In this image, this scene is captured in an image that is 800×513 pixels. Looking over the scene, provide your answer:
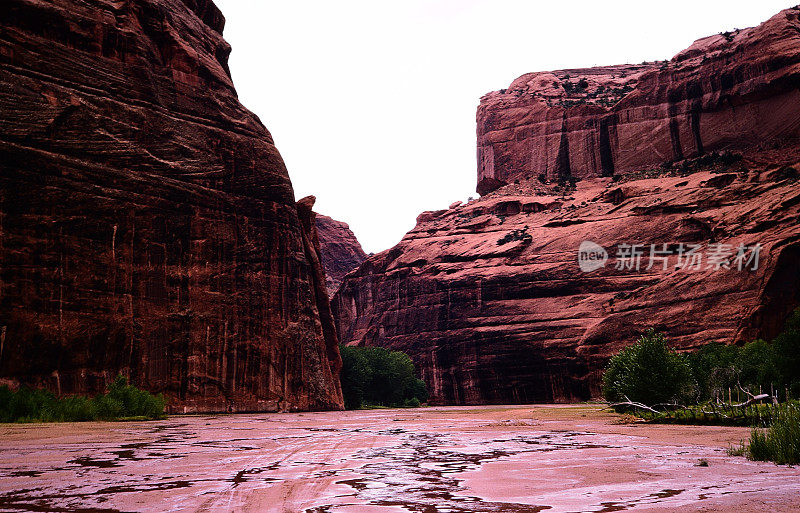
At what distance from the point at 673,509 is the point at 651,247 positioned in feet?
213

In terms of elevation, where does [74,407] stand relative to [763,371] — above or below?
above

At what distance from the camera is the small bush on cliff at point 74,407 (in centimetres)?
2484

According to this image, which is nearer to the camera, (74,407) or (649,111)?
(74,407)

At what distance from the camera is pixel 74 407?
1022 inches

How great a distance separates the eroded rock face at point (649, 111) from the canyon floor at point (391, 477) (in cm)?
7747

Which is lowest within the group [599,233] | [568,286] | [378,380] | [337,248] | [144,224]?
[378,380]

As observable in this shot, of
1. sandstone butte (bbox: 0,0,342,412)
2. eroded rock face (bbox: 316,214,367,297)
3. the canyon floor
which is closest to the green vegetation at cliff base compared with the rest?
the canyon floor

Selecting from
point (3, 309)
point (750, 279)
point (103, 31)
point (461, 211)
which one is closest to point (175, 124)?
point (103, 31)

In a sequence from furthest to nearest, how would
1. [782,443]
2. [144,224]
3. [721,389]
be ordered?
[144,224]
[721,389]
[782,443]

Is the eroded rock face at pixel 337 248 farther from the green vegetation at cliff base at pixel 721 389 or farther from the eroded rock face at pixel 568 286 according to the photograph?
the green vegetation at cliff base at pixel 721 389

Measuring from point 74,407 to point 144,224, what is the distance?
1465cm

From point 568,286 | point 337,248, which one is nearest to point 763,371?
point 568,286

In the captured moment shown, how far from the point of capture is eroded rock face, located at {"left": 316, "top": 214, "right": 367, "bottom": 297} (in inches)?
5723

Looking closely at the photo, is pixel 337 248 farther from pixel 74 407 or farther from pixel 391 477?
pixel 391 477
